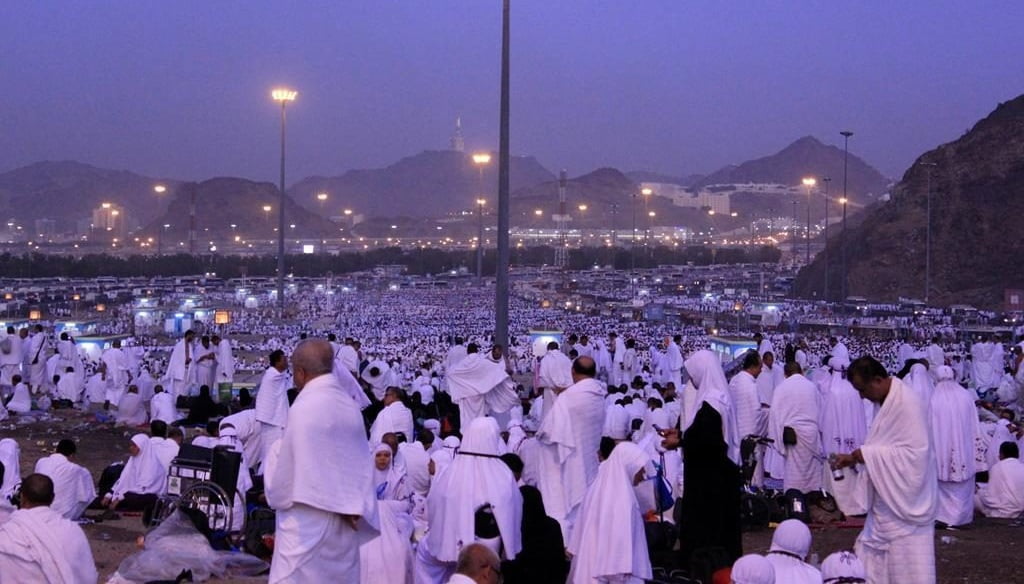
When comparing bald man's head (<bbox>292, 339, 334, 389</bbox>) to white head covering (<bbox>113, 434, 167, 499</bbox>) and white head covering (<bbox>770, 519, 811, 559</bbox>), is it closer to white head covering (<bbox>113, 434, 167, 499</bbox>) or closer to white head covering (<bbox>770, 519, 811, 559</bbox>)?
white head covering (<bbox>770, 519, 811, 559</bbox>)

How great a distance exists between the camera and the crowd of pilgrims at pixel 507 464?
5.02 meters

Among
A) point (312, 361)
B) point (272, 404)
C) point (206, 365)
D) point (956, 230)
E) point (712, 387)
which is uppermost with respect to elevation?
point (956, 230)

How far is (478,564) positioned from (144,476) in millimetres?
6158

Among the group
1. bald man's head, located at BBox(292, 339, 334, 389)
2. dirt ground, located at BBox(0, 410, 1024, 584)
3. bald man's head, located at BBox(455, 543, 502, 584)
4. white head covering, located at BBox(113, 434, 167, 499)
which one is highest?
bald man's head, located at BBox(292, 339, 334, 389)

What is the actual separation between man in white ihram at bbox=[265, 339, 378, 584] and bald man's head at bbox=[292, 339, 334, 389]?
6cm

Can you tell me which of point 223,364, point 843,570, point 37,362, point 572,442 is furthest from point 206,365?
point 843,570

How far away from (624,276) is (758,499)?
251ft

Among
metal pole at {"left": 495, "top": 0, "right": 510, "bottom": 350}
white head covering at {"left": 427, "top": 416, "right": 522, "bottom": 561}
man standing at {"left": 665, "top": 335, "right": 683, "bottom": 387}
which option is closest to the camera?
white head covering at {"left": 427, "top": 416, "right": 522, "bottom": 561}

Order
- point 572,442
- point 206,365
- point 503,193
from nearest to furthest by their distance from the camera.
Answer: point 572,442, point 503,193, point 206,365

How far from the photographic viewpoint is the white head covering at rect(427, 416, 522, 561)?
22.3 ft

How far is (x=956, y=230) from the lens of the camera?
5653 centimetres

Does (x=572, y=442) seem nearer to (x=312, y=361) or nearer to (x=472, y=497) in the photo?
(x=472, y=497)

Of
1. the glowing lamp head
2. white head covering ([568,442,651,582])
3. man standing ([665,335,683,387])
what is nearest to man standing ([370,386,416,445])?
white head covering ([568,442,651,582])

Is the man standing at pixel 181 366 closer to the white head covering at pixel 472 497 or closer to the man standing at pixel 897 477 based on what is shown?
the white head covering at pixel 472 497
